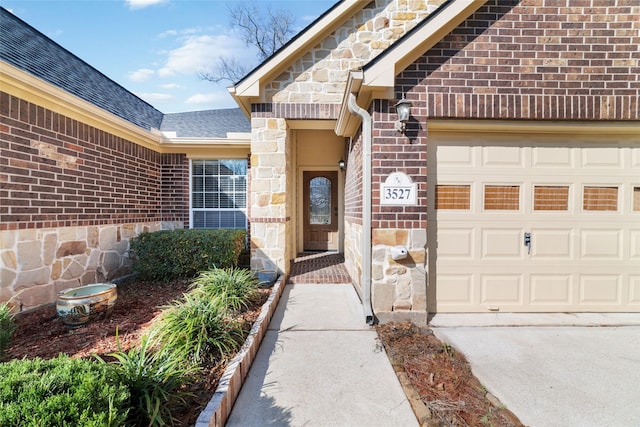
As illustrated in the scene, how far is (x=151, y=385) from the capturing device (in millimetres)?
1917

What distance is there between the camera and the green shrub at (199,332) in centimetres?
250

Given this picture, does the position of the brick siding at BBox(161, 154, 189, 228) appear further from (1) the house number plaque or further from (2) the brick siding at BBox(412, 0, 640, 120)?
(2) the brick siding at BBox(412, 0, 640, 120)

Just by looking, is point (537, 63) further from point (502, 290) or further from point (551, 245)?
point (502, 290)

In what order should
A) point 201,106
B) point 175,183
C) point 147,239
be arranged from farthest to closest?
1. point 201,106
2. point 175,183
3. point 147,239

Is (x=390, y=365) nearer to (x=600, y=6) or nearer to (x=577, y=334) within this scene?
(x=577, y=334)

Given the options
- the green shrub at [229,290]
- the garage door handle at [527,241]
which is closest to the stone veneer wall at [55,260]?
the green shrub at [229,290]

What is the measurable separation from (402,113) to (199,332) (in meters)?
3.32

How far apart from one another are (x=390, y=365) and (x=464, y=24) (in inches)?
165

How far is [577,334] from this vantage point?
3.29 metres

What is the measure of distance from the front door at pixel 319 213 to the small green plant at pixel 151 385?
6.10 m

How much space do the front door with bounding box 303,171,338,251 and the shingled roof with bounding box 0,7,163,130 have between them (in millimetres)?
4550

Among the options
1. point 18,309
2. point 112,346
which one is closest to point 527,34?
point 112,346

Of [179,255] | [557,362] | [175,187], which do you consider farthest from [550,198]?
[175,187]

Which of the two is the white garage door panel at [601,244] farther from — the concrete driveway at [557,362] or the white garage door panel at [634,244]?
the concrete driveway at [557,362]
